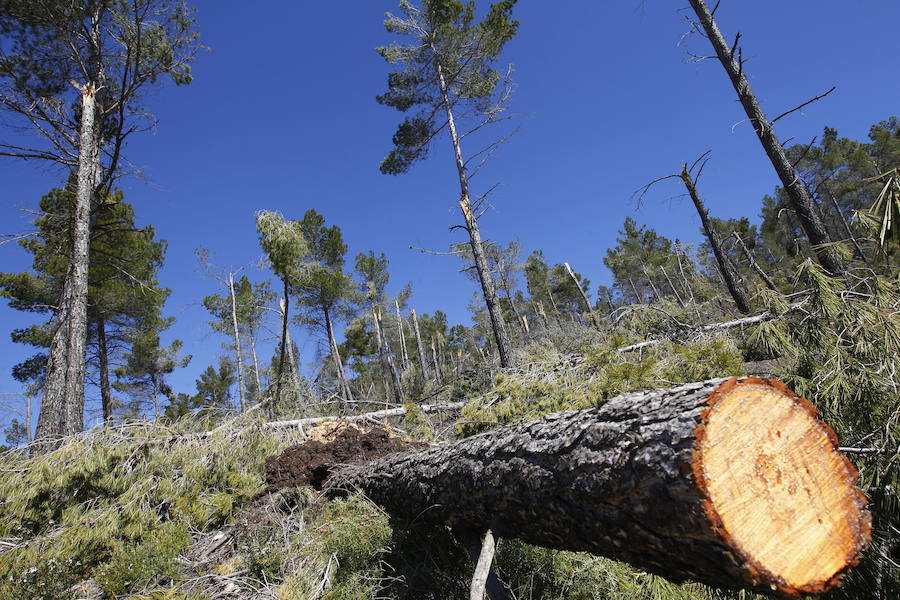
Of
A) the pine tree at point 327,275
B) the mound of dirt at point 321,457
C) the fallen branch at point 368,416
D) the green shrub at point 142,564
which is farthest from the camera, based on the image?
the pine tree at point 327,275

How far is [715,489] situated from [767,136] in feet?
20.1

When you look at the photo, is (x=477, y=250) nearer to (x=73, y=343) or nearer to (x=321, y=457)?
(x=321, y=457)

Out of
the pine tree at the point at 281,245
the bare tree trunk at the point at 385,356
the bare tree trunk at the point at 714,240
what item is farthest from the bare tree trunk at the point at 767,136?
the bare tree trunk at the point at 385,356

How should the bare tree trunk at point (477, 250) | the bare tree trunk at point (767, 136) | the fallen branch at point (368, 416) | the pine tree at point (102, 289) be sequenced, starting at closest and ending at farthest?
1. the bare tree trunk at point (767, 136)
2. the fallen branch at point (368, 416)
3. the bare tree trunk at point (477, 250)
4. the pine tree at point (102, 289)

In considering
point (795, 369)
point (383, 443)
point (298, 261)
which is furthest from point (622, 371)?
point (298, 261)

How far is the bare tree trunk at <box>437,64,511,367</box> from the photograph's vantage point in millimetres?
7984

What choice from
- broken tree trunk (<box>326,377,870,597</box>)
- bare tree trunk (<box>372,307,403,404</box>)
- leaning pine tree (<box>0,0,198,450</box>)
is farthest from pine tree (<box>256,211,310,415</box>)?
bare tree trunk (<box>372,307,403,404</box>)

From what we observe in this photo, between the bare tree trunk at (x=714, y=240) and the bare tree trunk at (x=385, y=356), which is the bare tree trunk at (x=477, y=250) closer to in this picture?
the bare tree trunk at (x=714, y=240)

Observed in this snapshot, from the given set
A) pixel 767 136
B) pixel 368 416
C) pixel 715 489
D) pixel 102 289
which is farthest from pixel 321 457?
pixel 102 289

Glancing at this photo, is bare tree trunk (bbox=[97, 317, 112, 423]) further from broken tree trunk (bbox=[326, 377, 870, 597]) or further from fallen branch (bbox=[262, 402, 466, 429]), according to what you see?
broken tree trunk (bbox=[326, 377, 870, 597])

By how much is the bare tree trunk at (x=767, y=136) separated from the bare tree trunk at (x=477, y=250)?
467 centimetres

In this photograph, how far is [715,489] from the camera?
4.29 feet

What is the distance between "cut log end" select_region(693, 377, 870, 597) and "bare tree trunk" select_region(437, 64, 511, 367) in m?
5.99

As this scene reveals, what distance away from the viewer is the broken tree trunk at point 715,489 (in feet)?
4.31
